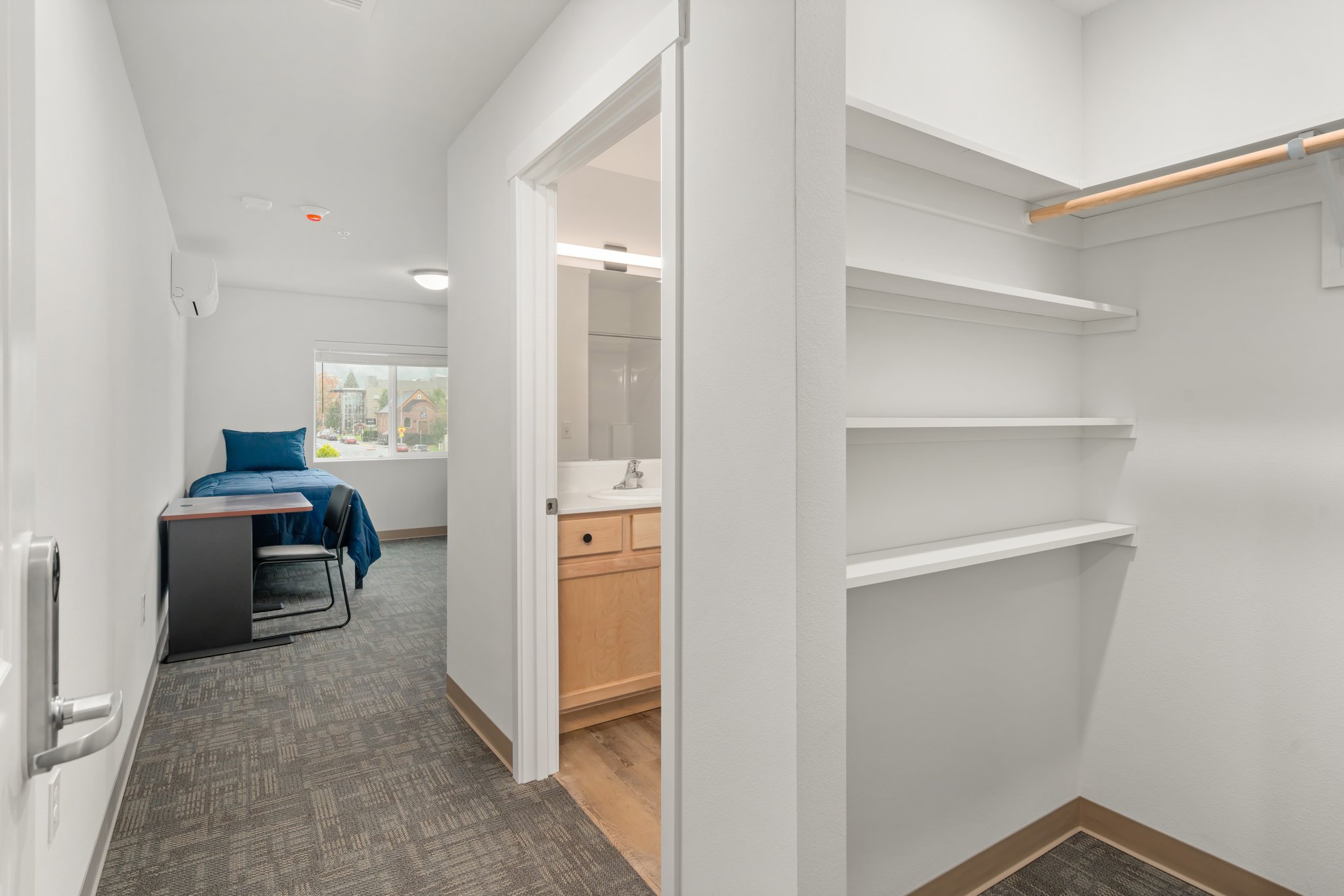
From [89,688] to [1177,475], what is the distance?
292 centimetres

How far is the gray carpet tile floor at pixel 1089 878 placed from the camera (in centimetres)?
179

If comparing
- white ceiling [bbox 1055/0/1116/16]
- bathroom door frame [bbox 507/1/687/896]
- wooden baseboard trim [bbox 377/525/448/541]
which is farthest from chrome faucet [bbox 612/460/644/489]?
wooden baseboard trim [bbox 377/525/448/541]

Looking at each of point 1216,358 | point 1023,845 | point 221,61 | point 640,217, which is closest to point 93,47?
point 221,61

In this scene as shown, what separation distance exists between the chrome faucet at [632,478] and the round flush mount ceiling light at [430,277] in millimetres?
3149

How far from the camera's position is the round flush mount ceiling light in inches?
223

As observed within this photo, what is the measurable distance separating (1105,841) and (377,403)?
22.9 feet

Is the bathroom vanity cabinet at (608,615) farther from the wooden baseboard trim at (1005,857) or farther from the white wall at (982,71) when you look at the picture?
the white wall at (982,71)

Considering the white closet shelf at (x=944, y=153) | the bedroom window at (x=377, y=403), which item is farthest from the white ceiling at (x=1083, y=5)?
the bedroom window at (x=377, y=403)

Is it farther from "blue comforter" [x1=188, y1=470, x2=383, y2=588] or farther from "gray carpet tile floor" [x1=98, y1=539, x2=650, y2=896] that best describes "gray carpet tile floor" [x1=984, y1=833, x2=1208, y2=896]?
"blue comforter" [x1=188, y1=470, x2=383, y2=588]

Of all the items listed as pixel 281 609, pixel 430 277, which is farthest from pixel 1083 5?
pixel 281 609

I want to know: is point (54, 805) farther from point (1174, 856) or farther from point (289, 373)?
point (289, 373)

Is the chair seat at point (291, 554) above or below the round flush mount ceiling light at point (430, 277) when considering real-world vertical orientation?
below

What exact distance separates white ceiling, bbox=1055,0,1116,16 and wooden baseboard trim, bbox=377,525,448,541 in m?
6.64

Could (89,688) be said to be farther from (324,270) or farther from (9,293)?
(324,270)
